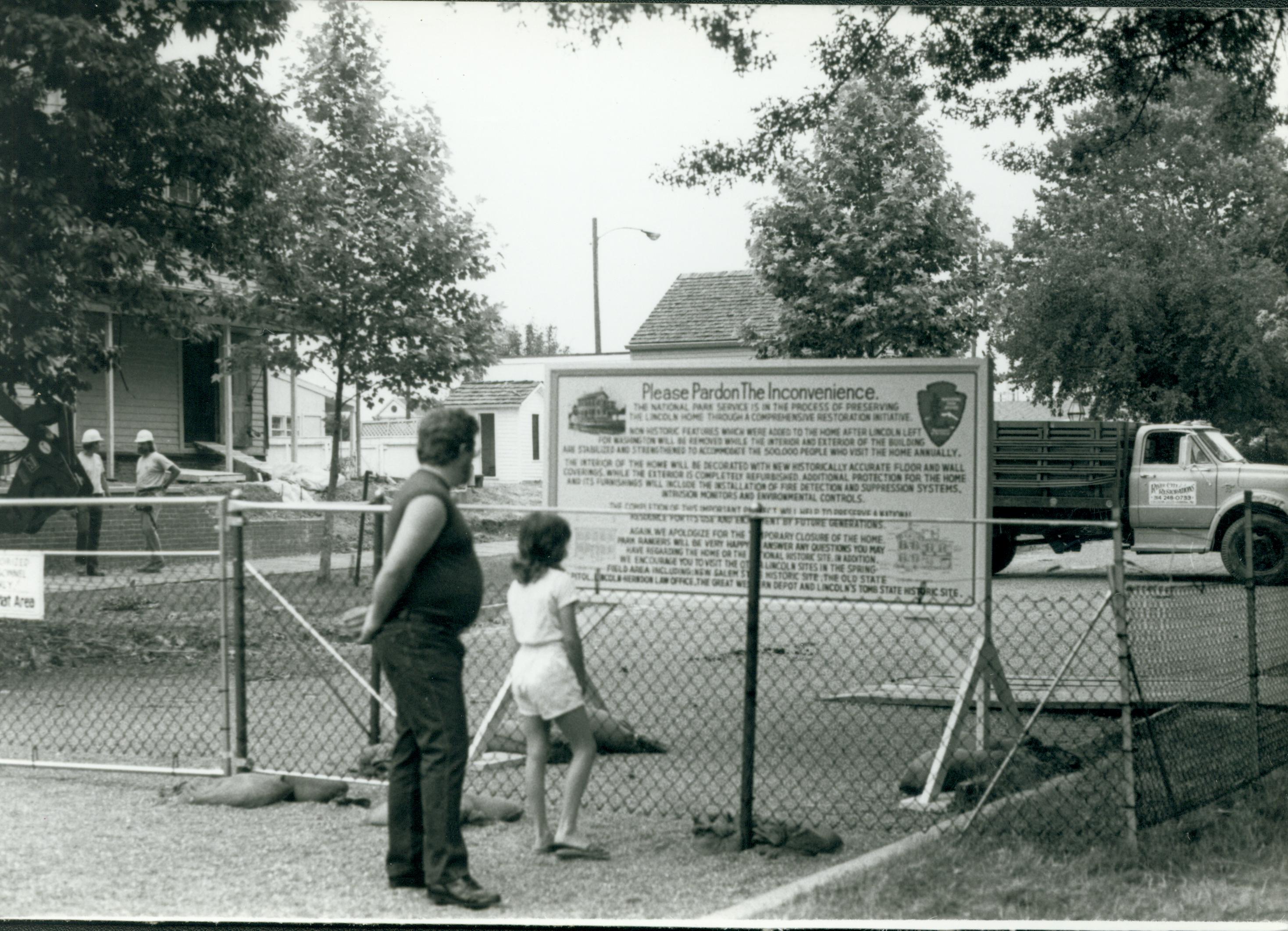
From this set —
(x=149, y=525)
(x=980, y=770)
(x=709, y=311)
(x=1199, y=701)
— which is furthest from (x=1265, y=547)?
(x=149, y=525)

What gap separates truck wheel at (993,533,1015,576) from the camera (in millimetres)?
17922

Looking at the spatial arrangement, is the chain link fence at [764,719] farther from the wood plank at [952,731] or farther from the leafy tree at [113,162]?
the leafy tree at [113,162]

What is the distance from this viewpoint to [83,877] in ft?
16.9

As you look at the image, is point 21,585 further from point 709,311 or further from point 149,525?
point 709,311

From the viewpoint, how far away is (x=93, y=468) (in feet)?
42.2

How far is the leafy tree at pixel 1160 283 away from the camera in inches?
651

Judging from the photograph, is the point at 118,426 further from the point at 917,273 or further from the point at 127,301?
the point at 917,273

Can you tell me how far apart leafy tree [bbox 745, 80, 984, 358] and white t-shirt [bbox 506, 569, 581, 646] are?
13.3 meters

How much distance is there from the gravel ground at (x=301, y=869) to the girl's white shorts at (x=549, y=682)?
62 cm

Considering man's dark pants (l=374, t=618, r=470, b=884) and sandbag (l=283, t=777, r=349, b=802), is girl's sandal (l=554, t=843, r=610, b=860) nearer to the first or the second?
man's dark pants (l=374, t=618, r=470, b=884)

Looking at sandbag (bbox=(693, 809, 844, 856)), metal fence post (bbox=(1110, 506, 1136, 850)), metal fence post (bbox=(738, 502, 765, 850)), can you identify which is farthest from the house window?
metal fence post (bbox=(1110, 506, 1136, 850))

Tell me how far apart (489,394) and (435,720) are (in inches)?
422

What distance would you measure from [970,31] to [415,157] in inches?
211

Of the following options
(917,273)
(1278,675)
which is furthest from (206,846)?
(917,273)
